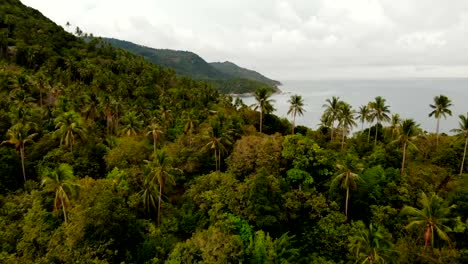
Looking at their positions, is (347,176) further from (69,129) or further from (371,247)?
(69,129)

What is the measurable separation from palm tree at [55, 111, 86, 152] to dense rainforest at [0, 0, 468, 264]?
21 cm

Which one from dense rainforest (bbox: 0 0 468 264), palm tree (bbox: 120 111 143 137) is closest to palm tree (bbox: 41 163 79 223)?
dense rainforest (bbox: 0 0 468 264)

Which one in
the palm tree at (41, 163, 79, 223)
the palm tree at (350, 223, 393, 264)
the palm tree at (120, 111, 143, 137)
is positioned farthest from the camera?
the palm tree at (120, 111, 143, 137)

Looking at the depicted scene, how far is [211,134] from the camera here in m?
55.2

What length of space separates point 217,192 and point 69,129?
24966 mm

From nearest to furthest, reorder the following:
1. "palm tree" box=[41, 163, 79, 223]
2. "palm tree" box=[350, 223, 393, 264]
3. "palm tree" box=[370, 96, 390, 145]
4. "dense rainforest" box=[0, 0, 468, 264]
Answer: "palm tree" box=[350, 223, 393, 264]
"dense rainforest" box=[0, 0, 468, 264]
"palm tree" box=[41, 163, 79, 223]
"palm tree" box=[370, 96, 390, 145]

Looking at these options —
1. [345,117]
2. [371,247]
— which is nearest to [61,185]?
[371,247]

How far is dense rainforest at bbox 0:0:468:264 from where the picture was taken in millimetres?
37375

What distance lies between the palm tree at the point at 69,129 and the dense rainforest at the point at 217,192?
0.21 m

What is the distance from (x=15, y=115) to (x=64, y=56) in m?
67.4

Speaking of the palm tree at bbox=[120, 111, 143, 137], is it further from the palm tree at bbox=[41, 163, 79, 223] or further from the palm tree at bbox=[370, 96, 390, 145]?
the palm tree at bbox=[370, 96, 390, 145]

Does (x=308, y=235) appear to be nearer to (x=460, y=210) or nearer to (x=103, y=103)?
(x=460, y=210)

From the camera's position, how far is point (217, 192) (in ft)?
154

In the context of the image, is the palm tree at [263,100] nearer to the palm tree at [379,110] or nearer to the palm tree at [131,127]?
the palm tree at [379,110]
